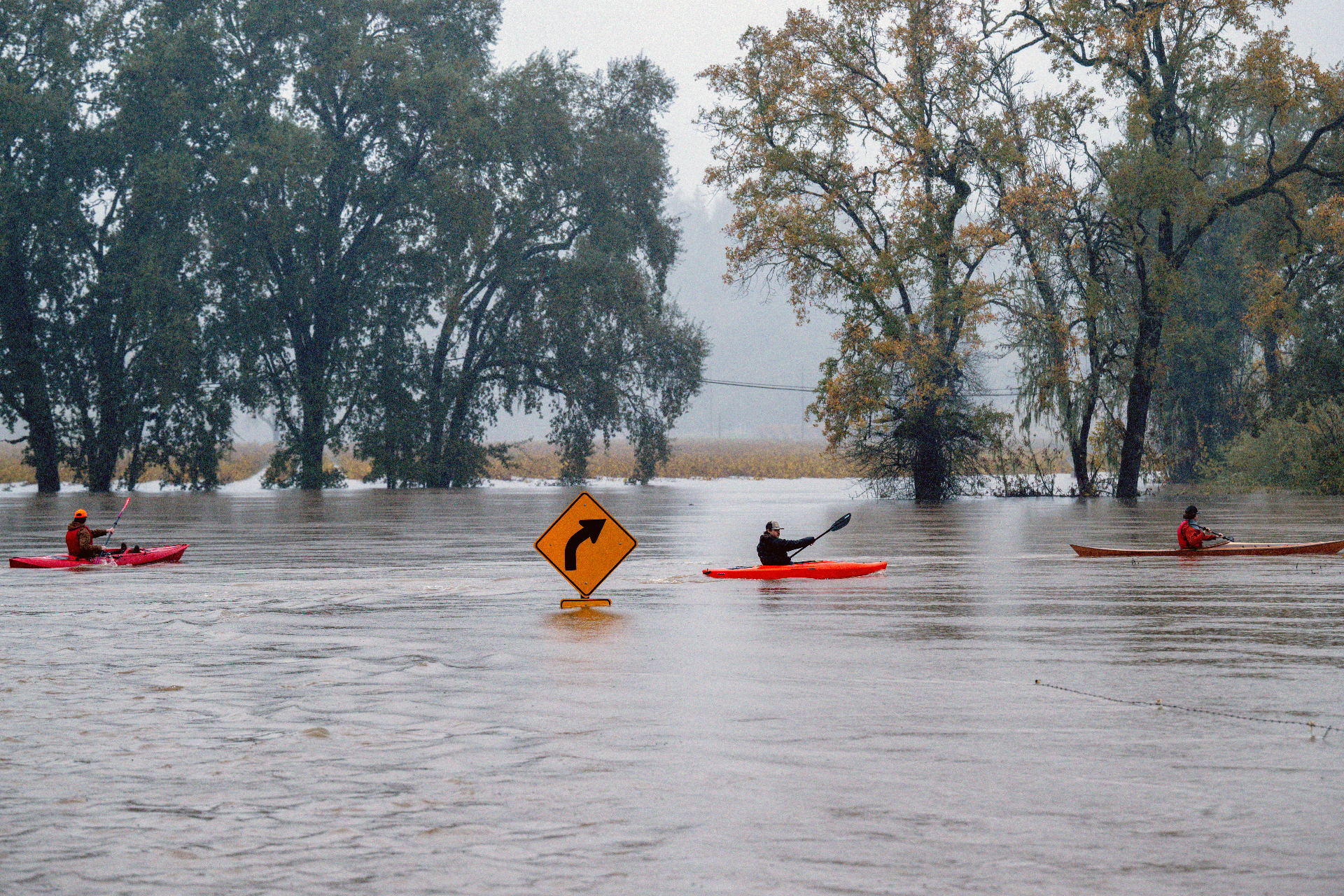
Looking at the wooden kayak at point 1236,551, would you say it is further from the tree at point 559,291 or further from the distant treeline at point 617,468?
the distant treeline at point 617,468

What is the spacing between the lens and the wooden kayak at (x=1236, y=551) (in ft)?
76.5

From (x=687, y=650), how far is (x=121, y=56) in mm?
53215

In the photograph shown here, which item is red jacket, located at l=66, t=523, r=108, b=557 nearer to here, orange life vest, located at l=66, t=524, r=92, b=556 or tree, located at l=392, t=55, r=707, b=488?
orange life vest, located at l=66, t=524, r=92, b=556

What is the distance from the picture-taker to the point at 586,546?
17.1 meters

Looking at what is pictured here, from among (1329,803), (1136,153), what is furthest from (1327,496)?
(1329,803)

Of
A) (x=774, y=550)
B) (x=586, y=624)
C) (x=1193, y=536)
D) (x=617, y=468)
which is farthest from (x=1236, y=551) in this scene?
(x=617, y=468)

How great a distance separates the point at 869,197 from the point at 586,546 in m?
36.6

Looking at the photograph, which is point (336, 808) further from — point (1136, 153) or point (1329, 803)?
point (1136, 153)

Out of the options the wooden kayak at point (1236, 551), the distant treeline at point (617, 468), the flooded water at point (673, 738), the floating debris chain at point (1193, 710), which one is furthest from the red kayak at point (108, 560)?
the distant treeline at point (617, 468)

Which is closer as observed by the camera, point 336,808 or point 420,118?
point 336,808

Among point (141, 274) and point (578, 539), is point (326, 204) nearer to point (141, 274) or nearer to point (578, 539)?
point (141, 274)

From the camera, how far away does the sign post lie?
55.3 ft

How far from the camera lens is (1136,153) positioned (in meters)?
49.2

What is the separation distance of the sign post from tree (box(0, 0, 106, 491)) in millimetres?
46905
